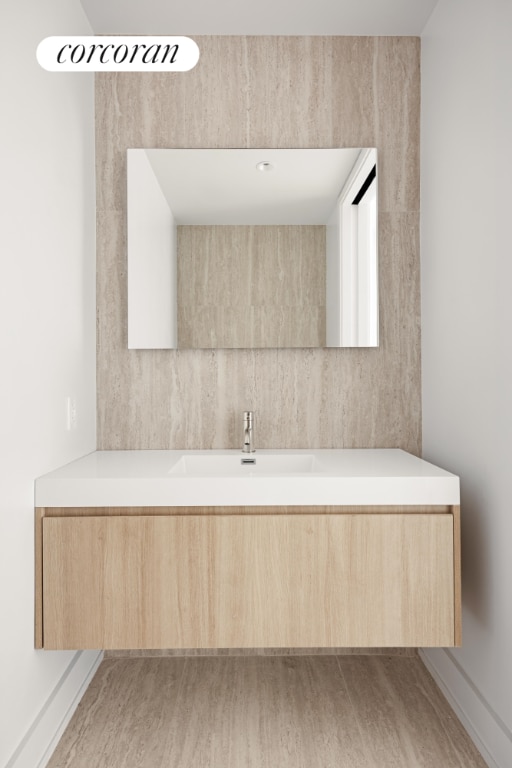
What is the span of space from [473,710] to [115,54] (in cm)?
202

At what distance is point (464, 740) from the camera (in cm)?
176

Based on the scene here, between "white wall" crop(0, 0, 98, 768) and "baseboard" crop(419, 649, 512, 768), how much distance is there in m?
1.22

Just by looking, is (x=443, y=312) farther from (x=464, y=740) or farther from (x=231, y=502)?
(x=464, y=740)

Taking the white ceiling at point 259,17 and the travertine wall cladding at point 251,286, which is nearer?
the white ceiling at point 259,17

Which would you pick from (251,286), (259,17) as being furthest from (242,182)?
(259,17)

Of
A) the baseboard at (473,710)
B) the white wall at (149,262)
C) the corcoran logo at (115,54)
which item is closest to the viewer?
A: the corcoran logo at (115,54)

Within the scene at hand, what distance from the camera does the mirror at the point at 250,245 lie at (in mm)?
2256

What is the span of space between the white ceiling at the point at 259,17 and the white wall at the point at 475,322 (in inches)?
5.3

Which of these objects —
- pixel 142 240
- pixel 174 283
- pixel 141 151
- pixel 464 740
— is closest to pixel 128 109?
pixel 141 151

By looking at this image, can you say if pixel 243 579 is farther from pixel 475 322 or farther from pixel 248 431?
pixel 475 322

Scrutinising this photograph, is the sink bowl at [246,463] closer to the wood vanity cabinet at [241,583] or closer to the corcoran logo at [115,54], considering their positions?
the wood vanity cabinet at [241,583]

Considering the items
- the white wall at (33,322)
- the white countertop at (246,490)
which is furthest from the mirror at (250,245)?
the white countertop at (246,490)

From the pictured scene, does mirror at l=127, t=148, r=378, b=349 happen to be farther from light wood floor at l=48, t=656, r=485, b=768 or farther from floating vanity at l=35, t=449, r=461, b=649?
light wood floor at l=48, t=656, r=485, b=768

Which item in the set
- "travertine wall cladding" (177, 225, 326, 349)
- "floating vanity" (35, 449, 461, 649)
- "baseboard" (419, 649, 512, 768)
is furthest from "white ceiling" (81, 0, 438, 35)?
"baseboard" (419, 649, 512, 768)
